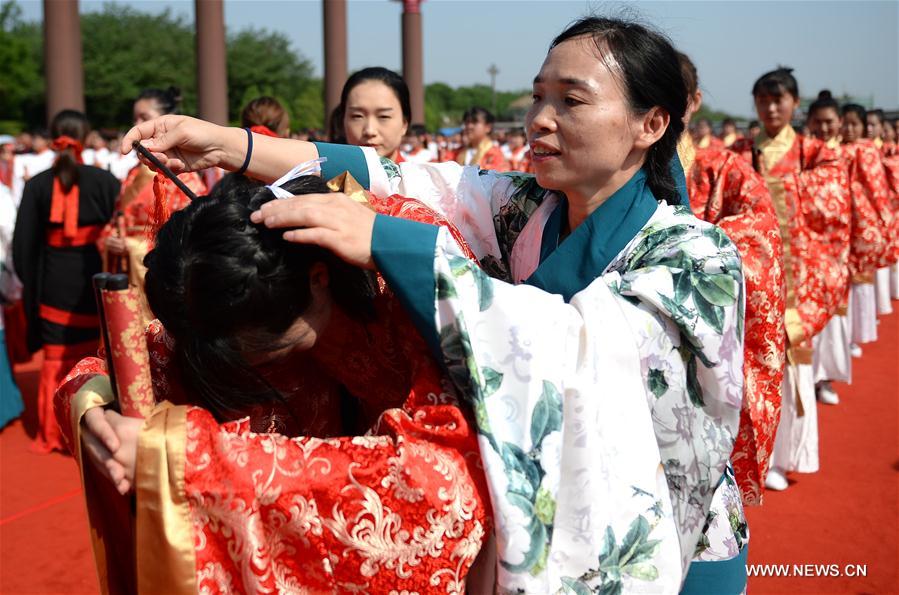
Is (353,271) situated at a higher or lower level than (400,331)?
higher

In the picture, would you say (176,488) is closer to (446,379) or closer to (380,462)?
(380,462)

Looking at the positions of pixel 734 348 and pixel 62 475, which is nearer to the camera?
pixel 734 348

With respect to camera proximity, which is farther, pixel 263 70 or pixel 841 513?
pixel 263 70

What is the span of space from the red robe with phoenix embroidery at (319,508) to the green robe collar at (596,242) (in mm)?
411

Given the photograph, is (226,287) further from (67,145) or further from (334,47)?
(334,47)

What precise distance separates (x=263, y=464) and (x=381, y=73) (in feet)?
9.61

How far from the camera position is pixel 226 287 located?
55.3 inches

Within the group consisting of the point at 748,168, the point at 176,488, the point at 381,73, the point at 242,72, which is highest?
the point at 242,72

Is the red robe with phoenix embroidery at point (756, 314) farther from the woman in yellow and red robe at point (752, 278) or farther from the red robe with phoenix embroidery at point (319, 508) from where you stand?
the red robe with phoenix embroidery at point (319, 508)

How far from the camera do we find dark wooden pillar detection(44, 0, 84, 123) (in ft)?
50.0

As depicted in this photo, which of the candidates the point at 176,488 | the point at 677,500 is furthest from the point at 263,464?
the point at 677,500

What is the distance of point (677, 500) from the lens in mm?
1514

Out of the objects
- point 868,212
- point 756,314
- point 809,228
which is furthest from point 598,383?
point 868,212

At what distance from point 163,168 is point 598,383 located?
2.90ft
